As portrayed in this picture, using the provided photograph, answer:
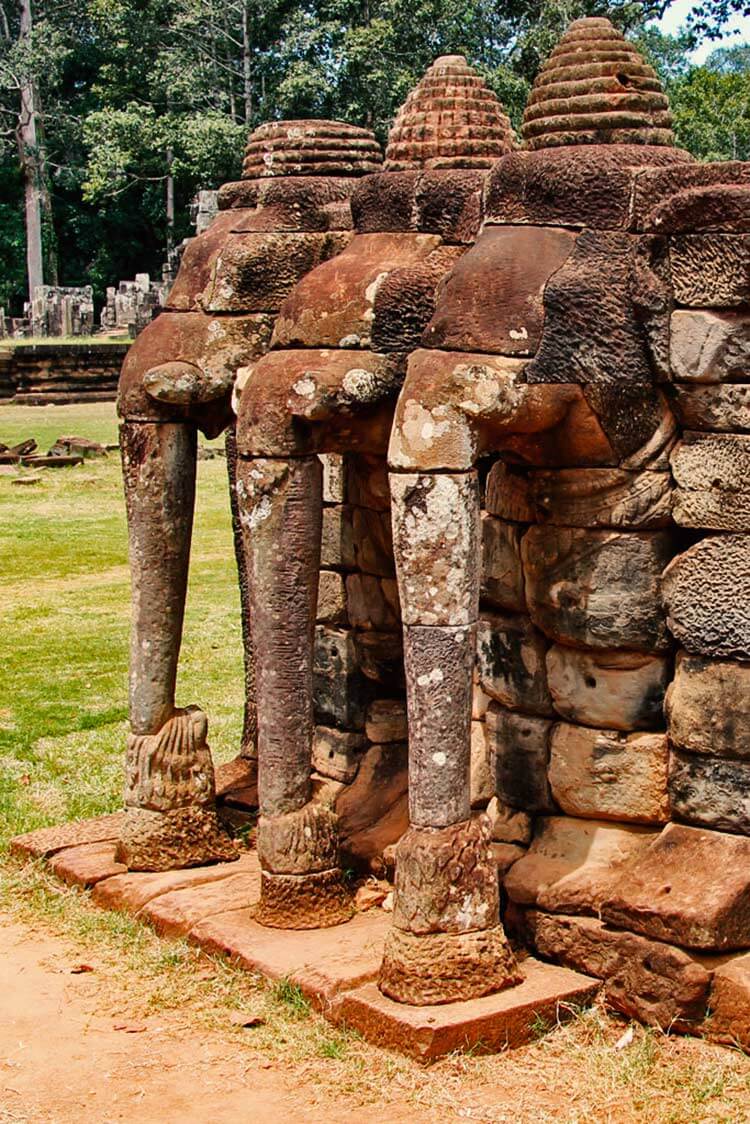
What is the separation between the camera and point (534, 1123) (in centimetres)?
470

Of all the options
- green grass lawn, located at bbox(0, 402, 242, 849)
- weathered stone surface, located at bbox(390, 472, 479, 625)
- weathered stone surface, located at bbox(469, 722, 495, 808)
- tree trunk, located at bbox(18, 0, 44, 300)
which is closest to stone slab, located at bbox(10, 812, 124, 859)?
green grass lawn, located at bbox(0, 402, 242, 849)

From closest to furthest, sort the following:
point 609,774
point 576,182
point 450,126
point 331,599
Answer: point 576,182, point 609,774, point 450,126, point 331,599

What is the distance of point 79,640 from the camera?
40.1ft

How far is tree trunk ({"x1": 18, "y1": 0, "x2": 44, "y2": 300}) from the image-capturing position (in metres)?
49.4

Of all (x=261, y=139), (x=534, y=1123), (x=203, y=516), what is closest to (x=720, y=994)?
(x=534, y=1123)

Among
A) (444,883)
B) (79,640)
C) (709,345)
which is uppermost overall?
(709,345)

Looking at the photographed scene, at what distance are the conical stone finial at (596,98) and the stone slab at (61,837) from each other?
131 inches

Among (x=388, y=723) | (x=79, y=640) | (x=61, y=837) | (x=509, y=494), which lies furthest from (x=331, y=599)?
(x=79, y=640)

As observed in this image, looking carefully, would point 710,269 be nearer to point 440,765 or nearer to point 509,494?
point 509,494

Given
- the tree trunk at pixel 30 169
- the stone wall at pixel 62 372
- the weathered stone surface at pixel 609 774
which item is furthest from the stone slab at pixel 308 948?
the tree trunk at pixel 30 169

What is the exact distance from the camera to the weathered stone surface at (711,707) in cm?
533

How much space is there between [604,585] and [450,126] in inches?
74.0

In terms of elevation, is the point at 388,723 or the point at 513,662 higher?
the point at 513,662

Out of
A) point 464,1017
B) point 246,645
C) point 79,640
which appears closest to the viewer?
point 464,1017
